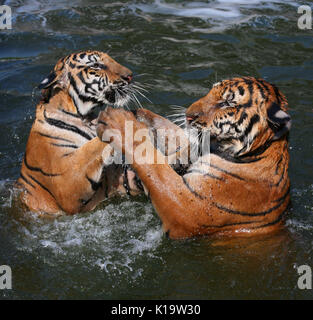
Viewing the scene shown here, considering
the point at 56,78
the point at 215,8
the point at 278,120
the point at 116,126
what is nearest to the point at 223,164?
the point at 278,120

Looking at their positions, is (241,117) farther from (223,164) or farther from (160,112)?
(160,112)

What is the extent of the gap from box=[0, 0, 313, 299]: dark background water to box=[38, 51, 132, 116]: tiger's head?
0.65 meters

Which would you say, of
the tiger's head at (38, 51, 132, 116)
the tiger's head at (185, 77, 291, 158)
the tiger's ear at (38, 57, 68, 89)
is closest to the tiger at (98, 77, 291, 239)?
the tiger's head at (185, 77, 291, 158)

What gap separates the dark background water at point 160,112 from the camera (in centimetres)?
386

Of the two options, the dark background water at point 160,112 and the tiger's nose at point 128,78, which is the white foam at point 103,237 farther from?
the tiger's nose at point 128,78

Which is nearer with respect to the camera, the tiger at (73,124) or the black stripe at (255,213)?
the black stripe at (255,213)

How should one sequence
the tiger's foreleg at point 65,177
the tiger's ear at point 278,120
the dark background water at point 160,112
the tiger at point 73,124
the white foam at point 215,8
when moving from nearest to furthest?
the tiger's ear at point 278,120, the dark background water at point 160,112, the tiger's foreleg at point 65,177, the tiger at point 73,124, the white foam at point 215,8

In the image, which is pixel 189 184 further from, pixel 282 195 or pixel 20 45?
pixel 20 45

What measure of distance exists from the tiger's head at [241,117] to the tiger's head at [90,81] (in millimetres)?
687

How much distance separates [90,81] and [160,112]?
6.82ft

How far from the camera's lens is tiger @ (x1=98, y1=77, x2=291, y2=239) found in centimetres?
372

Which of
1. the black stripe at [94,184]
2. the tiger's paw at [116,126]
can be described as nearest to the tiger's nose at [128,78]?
the tiger's paw at [116,126]

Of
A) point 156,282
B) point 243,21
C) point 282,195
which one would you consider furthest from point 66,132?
point 243,21

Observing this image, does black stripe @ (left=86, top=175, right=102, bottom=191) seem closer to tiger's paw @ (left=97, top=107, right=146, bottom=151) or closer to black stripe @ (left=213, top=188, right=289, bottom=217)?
tiger's paw @ (left=97, top=107, right=146, bottom=151)
